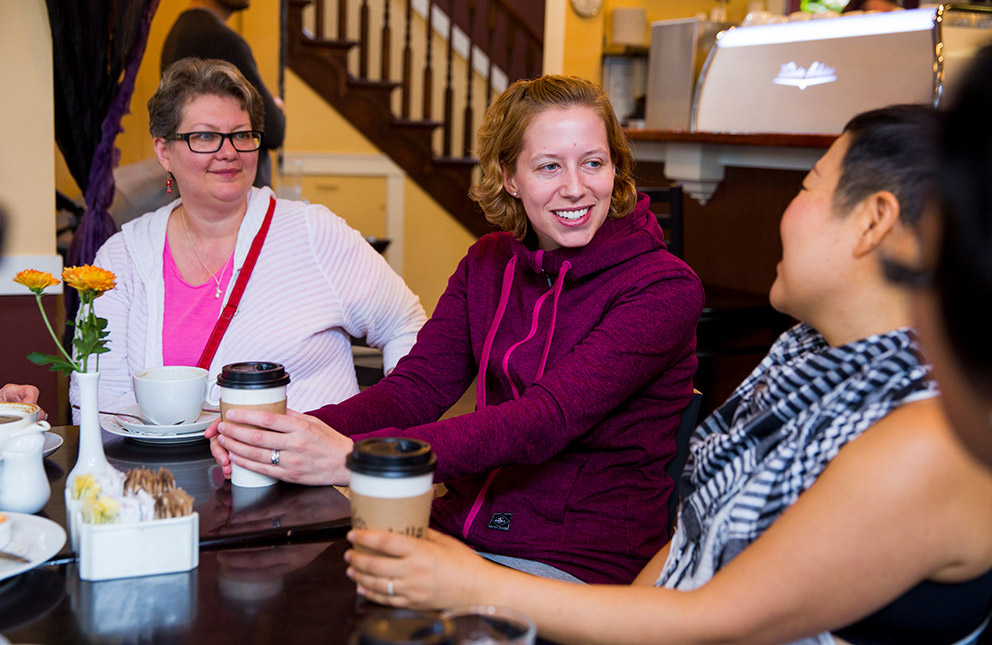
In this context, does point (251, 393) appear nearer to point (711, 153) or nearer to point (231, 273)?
point (231, 273)

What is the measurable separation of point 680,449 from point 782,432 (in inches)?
22.6

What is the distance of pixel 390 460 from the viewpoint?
38.8 inches

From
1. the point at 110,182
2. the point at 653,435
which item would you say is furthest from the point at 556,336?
the point at 110,182

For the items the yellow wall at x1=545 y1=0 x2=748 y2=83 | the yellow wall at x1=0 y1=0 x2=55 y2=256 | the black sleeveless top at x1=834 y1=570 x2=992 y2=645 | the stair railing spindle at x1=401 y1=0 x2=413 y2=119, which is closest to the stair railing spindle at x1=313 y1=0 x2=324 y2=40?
the stair railing spindle at x1=401 y1=0 x2=413 y2=119

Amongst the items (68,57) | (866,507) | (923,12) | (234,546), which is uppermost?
(923,12)

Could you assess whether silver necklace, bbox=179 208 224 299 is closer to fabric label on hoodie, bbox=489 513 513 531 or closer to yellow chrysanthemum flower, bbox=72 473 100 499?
fabric label on hoodie, bbox=489 513 513 531

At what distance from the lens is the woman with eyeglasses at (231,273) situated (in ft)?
6.75

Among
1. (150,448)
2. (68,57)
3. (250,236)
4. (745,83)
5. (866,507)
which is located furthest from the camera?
(745,83)

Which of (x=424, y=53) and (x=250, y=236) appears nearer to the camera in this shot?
(x=250, y=236)

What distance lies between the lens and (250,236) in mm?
2143

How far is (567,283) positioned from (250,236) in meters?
0.84

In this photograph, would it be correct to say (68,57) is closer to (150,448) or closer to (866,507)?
(150,448)

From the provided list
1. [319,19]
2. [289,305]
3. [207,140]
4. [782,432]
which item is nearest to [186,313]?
[289,305]

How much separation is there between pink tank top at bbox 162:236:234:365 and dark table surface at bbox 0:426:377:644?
2.47 feet
